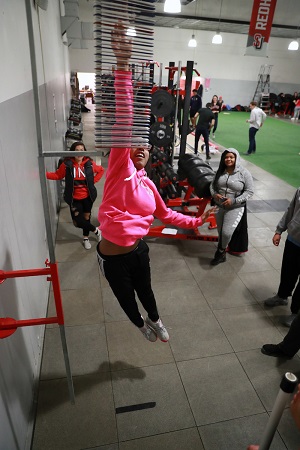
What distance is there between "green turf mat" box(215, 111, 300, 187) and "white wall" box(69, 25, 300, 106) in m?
3.18

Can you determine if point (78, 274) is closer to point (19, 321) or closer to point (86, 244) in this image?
point (86, 244)

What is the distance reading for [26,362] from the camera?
2.00 m

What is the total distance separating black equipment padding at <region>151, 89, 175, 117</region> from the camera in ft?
15.6

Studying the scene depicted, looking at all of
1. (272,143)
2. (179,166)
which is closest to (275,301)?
(179,166)

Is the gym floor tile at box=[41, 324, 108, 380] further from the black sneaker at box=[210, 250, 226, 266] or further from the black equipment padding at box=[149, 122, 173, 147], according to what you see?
the black equipment padding at box=[149, 122, 173, 147]

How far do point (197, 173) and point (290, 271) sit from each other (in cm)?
177

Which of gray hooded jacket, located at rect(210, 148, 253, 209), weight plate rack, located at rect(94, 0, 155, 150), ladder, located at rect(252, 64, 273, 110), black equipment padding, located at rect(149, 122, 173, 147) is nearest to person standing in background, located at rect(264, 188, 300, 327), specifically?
gray hooded jacket, located at rect(210, 148, 253, 209)

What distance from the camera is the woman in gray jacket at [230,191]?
3.47m

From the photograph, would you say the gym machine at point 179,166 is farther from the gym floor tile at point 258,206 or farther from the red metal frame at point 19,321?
the red metal frame at point 19,321

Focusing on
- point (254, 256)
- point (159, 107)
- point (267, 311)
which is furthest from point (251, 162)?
point (267, 311)

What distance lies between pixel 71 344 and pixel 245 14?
599 inches

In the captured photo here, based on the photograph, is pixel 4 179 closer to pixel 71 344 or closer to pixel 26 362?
pixel 26 362

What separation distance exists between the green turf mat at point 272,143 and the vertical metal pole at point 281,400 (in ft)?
22.0

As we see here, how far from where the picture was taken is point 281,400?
0.85m
